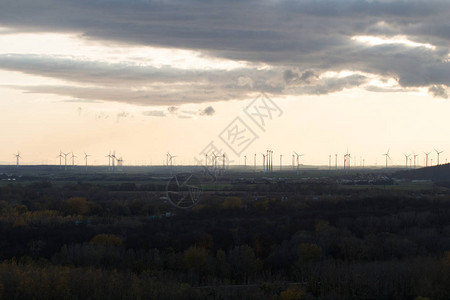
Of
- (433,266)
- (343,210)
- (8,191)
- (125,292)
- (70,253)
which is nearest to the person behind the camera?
(125,292)

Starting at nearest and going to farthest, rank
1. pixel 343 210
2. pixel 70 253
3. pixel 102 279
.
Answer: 1. pixel 102 279
2. pixel 70 253
3. pixel 343 210

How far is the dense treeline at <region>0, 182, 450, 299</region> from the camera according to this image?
93.6 ft

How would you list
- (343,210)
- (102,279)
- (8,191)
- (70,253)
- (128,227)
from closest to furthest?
(102,279) → (70,253) → (128,227) → (343,210) → (8,191)

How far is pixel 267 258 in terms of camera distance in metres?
43.9

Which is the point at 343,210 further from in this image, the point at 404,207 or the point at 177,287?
the point at 177,287

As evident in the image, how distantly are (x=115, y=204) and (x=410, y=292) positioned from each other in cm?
5391

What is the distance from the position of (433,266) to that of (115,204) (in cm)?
5177

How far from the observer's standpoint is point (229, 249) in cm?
4634

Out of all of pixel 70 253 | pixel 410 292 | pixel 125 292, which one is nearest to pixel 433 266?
pixel 410 292

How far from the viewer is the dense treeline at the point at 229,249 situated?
28.5 meters

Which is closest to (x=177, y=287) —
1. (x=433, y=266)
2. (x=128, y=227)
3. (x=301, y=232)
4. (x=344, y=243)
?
(x=433, y=266)

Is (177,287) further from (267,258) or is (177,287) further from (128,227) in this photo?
(128,227)

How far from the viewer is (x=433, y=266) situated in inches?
1340

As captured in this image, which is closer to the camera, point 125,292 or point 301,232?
point 125,292
